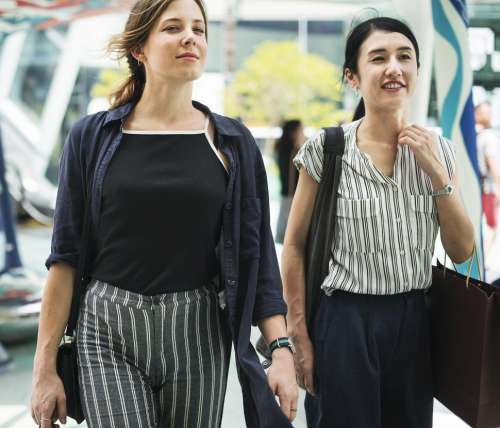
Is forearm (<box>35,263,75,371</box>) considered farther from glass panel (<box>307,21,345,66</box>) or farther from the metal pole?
glass panel (<box>307,21,345,66</box>)

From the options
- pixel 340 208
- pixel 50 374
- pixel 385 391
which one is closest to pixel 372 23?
pixel 340 208

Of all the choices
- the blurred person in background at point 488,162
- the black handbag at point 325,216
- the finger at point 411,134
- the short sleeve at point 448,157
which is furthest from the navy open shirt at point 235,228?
the blurred person in background at point 488,162

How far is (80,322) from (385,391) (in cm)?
89

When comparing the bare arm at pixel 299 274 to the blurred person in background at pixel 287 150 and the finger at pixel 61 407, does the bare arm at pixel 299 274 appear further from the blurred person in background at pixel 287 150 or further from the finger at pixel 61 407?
the blurred person in background at pixel 287 150

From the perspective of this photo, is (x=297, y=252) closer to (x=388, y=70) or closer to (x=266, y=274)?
(x=266, y=274)

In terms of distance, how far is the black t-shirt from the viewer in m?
1.78

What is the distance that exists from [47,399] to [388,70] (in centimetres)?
128

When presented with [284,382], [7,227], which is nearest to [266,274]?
[284,382]

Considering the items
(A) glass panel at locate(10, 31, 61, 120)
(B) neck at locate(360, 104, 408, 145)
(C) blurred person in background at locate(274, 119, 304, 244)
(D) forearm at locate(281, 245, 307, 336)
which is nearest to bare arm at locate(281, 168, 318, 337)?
(D) forearm at locate(281, 245, 307, 336)

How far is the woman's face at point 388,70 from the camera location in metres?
2.08

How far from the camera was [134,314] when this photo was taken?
176cm

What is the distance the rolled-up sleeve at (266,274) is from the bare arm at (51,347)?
49cm

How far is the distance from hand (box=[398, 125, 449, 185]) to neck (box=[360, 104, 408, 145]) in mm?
108

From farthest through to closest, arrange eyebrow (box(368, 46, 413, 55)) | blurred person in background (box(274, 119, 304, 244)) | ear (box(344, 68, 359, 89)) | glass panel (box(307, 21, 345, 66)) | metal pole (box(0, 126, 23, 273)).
Answer: glass panel (box(307, 21, 345, 66)) → blurred person in background (box(274, 119, 304, 244)) → metal pole (box(0, 126, 23, 273)) → ear (box(344, 68, 359, 89)) → eyebrow (box(368, 46, 413, 55))
